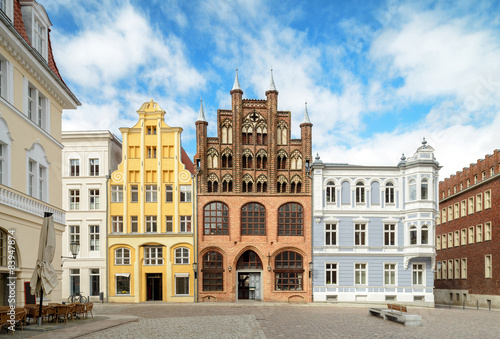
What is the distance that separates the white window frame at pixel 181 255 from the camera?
4381 centimetres

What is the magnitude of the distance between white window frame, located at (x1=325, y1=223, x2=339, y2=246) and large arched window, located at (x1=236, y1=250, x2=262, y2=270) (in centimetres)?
614

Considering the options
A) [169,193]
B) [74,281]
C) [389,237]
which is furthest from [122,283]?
[389,237]

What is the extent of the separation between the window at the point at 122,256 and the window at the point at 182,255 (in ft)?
13.7

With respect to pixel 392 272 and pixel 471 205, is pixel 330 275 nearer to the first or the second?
pixel 392 272

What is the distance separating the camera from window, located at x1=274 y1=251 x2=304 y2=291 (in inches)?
1725

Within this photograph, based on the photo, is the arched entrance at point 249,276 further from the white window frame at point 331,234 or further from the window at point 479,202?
the window at point 479,202

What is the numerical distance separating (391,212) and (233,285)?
49.1ft

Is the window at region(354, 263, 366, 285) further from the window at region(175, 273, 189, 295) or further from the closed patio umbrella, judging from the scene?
the closed patio umbrella

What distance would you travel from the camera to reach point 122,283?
43469 millimetres

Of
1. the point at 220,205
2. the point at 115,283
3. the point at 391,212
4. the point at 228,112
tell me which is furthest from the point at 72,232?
the point at 391,212

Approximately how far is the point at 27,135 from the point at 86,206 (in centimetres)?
2235

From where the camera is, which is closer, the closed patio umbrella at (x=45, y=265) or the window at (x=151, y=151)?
the closed patio umbrella at (x=45, y=265)

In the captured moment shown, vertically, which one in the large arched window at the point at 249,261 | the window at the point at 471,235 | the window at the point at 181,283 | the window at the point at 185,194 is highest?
the window at the point at 185,194

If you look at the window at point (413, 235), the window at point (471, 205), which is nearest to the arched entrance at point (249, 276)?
the window at point (413, 235)
